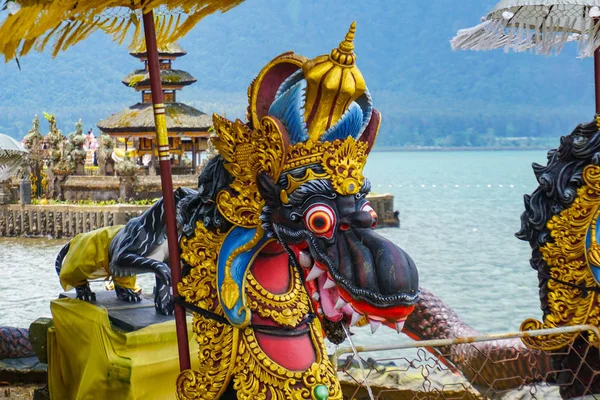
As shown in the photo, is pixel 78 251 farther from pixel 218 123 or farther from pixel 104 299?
pixel 218 123

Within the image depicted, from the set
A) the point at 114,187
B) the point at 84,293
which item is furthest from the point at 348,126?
the point at 114,187

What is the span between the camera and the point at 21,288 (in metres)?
18.9

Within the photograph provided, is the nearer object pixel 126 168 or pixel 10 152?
pixel 10 152

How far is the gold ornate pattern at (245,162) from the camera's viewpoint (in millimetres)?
3006

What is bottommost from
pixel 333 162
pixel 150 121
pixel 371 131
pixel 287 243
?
pixel 287 243

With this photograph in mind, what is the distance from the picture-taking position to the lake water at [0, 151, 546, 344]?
14.7 m

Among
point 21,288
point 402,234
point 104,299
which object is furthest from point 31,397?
point 402,234

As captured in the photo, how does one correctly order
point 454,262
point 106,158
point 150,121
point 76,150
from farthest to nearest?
1. point 106,158
2. point 76,150
3. point 150,121
4. point 454,262

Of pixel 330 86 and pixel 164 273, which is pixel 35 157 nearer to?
pixel 164 273

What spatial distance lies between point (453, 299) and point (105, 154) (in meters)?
14.2

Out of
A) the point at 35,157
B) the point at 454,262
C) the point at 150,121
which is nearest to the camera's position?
the point at 454,262

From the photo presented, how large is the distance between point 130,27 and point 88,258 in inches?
42.9

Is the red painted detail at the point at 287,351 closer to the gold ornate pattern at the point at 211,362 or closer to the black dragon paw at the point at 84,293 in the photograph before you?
the gold ornate pattern at the point at 211,362

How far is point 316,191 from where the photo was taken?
9.58 feet
